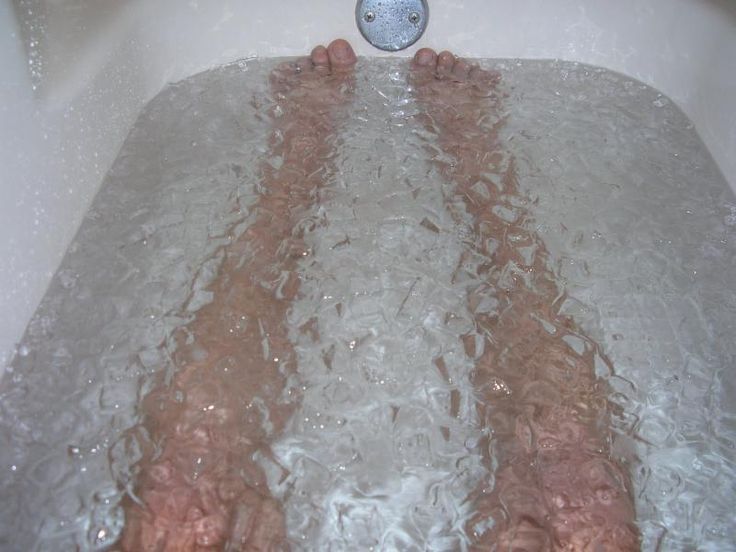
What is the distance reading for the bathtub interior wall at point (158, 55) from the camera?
944 mm

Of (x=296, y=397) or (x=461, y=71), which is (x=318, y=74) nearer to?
(x=461, y=71)

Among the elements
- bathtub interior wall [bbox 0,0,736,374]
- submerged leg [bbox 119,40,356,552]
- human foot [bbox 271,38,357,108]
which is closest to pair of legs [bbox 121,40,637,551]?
submerged leg [bbox 119,40,356,552]

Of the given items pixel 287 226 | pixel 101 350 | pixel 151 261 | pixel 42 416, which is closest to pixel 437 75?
pixel 287 226

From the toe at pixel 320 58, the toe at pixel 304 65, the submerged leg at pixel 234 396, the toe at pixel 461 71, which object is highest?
the toe at pixel 320 58

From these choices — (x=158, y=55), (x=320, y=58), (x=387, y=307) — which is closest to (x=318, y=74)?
(x=320, y=58)

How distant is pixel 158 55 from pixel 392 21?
1.38ft

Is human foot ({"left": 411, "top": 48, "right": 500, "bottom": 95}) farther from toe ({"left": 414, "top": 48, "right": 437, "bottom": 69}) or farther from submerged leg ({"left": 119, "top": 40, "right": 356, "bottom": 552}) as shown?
submerged leg ({"left": 119, "top": 40, "right": 356, "bottom": 552})

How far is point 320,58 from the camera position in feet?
Answer: 4.55

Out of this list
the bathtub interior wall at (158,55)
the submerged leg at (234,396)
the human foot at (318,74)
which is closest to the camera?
the submerged leg at (234,396)

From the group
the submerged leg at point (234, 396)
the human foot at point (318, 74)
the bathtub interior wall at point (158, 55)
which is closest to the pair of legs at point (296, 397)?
the submerged leg at point (234, 396)

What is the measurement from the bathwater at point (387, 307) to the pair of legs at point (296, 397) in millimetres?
21

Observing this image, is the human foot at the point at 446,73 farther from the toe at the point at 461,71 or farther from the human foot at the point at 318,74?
the human foot at the point at 318,74

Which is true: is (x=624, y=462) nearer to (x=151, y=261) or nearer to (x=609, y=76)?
(x=151, y=261)

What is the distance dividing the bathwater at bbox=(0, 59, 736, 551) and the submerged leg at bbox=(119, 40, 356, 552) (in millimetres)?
19
